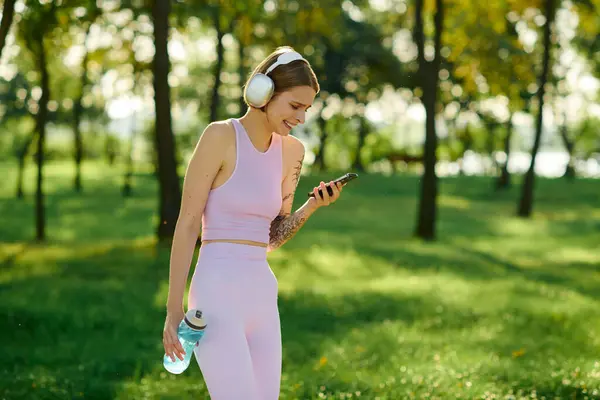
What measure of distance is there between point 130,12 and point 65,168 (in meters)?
38.4

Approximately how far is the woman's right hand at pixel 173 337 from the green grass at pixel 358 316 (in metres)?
4.29

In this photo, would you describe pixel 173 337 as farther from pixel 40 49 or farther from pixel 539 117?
pixel 539 117

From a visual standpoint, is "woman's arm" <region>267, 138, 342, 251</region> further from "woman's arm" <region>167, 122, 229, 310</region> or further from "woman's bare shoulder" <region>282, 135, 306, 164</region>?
"woman's arm" <region>167, 122, 229, 310</region>

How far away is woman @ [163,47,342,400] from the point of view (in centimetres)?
355

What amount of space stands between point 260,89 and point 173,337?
1.09m

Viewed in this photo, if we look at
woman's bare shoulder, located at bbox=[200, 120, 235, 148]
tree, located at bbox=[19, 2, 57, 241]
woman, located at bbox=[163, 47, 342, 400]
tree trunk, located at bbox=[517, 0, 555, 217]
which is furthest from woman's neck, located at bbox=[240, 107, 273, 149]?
tree trunk, located at bbox=[517, 0, 555, 217]

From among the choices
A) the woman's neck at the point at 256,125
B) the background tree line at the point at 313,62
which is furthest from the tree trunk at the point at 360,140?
the woman's neck at the point at 256,125

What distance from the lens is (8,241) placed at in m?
25.2

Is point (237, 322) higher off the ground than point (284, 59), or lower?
lower

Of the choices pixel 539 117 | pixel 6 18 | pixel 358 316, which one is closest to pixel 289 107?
pixel 358 316

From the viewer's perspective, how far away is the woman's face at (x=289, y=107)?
144 inches

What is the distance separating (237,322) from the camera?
11.7 feet

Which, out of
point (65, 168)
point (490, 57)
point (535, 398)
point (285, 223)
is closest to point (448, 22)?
point (490, 57)

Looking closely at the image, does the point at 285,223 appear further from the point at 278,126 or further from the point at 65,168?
the point at 65,168
